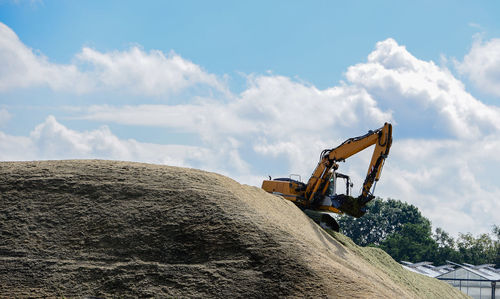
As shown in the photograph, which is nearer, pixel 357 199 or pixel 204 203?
pixel 204 203

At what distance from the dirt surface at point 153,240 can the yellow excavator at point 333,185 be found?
4.21 meters

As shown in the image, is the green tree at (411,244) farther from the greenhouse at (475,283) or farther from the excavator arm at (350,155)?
the excavator arm at (350,155)

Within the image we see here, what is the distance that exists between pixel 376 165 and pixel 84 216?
1224cm

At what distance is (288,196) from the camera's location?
26.1 meters

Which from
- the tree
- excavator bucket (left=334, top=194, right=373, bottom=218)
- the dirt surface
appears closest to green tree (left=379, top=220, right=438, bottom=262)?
the tree

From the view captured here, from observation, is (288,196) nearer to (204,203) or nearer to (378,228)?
(204,203)

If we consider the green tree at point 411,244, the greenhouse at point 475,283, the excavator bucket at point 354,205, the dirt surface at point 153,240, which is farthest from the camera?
the green tree at point 411,244

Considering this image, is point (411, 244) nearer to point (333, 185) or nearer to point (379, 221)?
point (379, 221)

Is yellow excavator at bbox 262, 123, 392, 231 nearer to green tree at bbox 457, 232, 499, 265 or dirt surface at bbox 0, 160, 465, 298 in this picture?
dirt surface at bbox 0, 160, 465, 298

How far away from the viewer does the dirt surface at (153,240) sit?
49.5 ft

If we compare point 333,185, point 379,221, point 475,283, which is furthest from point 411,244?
point 333,185

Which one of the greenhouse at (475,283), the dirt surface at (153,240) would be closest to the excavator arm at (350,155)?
the dirt surface at (153,240)

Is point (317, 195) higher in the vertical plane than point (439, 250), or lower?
lower

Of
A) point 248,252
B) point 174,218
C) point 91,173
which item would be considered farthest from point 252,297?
point 91,173
